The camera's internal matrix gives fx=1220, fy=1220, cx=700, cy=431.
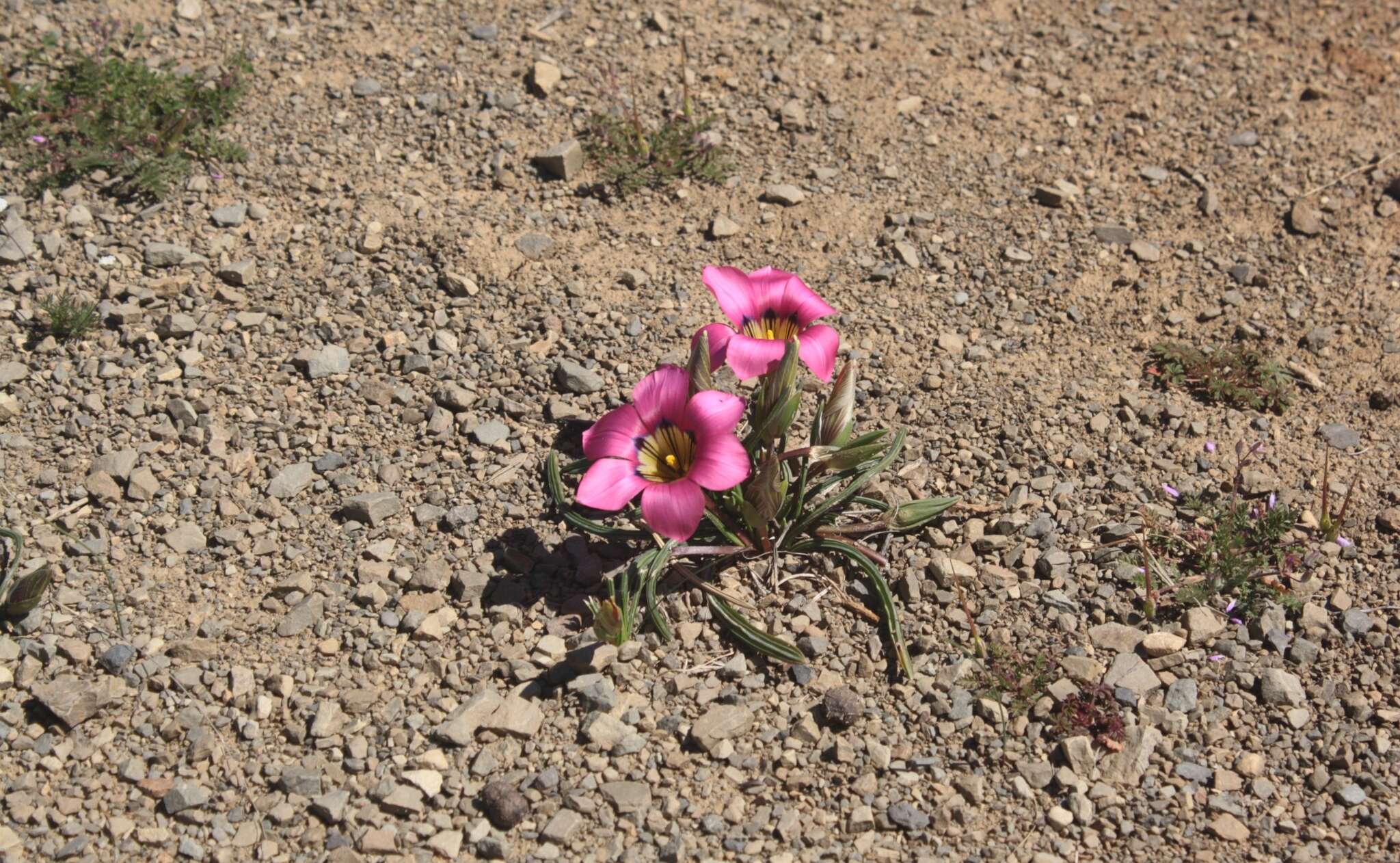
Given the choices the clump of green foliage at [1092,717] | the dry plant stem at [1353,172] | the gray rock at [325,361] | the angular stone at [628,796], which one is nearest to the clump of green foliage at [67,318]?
the gray rock at [325,361]

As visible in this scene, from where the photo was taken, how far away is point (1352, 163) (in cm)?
445

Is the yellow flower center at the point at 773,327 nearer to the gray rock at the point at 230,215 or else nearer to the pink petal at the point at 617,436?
the pink petal at the point at 617,436

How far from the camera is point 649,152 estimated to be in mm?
4344

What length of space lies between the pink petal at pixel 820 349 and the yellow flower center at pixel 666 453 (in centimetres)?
32

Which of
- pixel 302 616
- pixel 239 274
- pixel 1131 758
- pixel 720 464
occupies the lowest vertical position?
pixel 302 616

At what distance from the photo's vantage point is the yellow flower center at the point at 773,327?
292cm

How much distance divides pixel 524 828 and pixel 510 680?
386 mm

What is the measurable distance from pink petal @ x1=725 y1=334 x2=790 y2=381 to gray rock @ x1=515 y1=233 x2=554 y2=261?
142 cm

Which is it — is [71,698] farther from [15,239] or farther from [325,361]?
[15,239]

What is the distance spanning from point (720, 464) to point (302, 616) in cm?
117

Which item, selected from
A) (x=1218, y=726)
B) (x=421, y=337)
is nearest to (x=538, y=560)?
(x=421, y=337)

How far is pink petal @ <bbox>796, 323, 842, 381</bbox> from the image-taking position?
2758 millimetres

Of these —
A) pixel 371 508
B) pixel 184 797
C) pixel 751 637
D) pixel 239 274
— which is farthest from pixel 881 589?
pixel 239 274

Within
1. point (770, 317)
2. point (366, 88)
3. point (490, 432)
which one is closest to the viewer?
point (770, 317)
